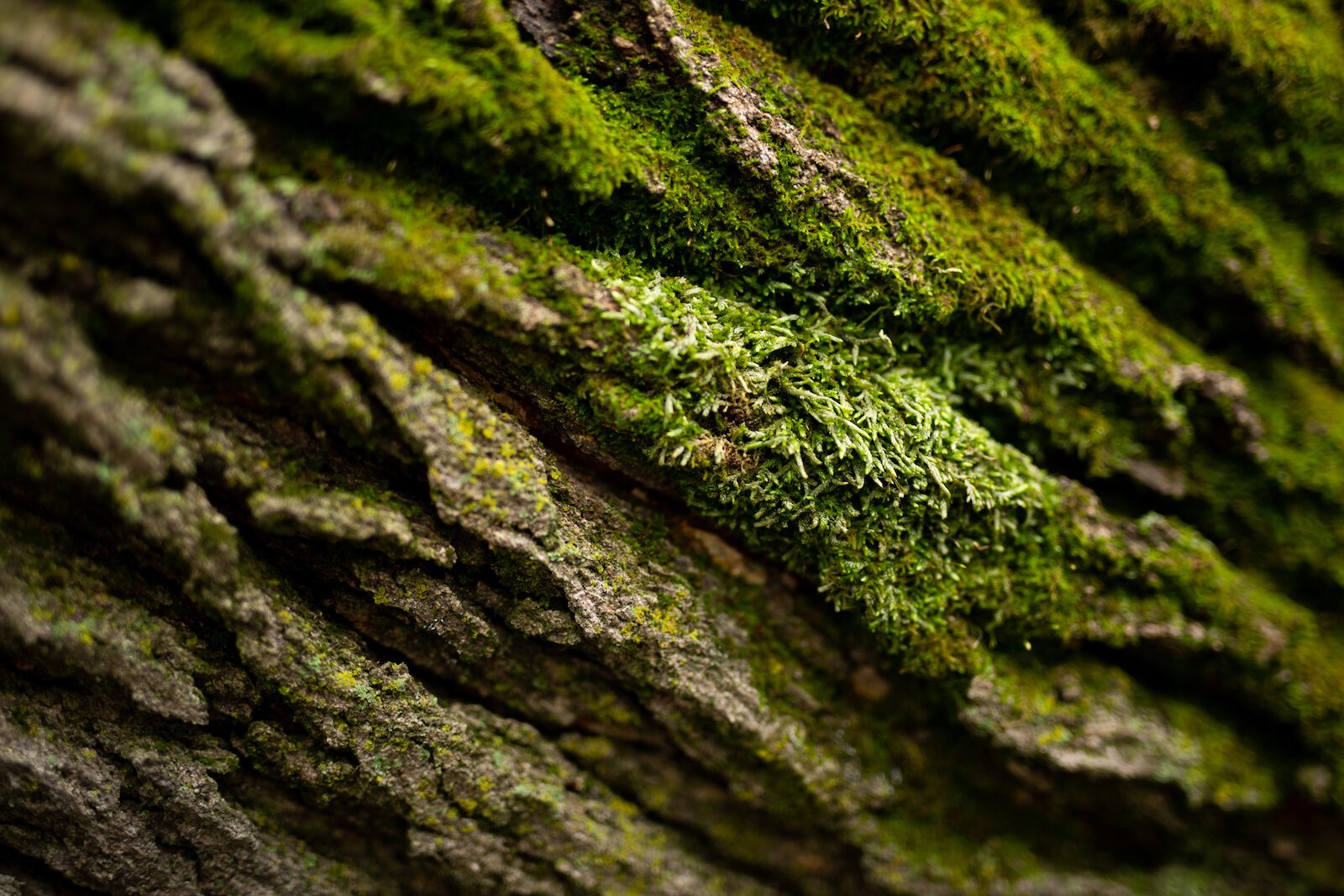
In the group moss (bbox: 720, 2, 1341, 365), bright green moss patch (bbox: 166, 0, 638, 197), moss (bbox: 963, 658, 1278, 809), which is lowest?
moss (bbox: 963, 658, 1278, 809)

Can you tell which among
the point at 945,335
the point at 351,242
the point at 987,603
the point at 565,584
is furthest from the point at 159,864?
the point at 945,335

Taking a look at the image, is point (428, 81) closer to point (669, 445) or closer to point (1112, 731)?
point (669, 445)

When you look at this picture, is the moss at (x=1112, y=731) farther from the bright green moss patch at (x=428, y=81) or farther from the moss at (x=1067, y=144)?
the bright green moss patch at (x=428, y=81)

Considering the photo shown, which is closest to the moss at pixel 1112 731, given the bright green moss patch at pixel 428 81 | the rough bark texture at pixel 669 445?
the rough bark texture at pixel 669 445

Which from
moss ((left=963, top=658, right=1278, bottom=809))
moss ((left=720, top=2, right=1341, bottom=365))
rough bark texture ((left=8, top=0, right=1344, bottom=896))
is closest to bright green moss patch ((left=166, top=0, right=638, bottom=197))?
rough bark texture ((left=8, top=0, right=1344, bottom=896))

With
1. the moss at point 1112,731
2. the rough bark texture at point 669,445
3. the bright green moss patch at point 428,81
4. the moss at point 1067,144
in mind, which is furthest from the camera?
the moss at point 1112,731

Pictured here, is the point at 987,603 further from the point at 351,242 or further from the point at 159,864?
the point at 159,864

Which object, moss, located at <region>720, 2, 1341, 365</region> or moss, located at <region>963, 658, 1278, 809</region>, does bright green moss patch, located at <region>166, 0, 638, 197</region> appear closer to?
moss, located at <region>720, 2, 1341, 365</region>

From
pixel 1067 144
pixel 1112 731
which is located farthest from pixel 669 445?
pixel 1112 731
